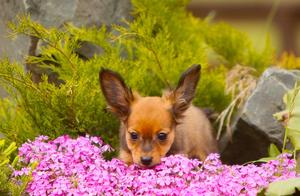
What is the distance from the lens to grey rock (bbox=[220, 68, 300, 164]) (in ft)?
19.3

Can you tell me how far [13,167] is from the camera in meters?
4.91

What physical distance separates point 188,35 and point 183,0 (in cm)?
30

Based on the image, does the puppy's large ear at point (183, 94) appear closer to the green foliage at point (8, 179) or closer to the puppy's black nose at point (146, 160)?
the puppy's black nose at point (146, 160)

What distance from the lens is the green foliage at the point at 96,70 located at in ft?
18.2

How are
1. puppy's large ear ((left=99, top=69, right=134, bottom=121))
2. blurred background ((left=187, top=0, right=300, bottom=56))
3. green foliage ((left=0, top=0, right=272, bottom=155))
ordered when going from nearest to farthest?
puppy's large ear ((left=99, top=69, right=134, bottom=121)) → green foliage ((left=0, top=0, right=272, bottom=155)) → blurred background ((left=187, top=0, right=300, bottom=56))

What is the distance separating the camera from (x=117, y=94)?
5.39 metres

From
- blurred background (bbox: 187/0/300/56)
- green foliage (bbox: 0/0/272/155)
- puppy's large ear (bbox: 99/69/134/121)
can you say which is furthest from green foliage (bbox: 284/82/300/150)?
blurred background (bbox: 187/0/300/56)

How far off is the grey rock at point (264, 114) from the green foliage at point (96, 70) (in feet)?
1.82

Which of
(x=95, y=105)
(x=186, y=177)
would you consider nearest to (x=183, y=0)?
(x=95, y=105)

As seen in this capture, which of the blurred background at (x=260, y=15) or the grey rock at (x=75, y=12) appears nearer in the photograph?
the grey rock at (x=75, y=12)

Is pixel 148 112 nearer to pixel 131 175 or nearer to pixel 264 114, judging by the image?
pixel 131 175

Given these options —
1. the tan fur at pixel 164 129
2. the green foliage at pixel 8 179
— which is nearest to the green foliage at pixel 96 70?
the tan fur at pixel 164 129

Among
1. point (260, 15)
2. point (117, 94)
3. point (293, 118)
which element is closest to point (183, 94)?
point (117, 94)

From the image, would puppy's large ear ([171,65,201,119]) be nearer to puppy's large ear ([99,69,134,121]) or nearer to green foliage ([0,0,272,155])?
puppy's large ear ([99,69,134,121])
